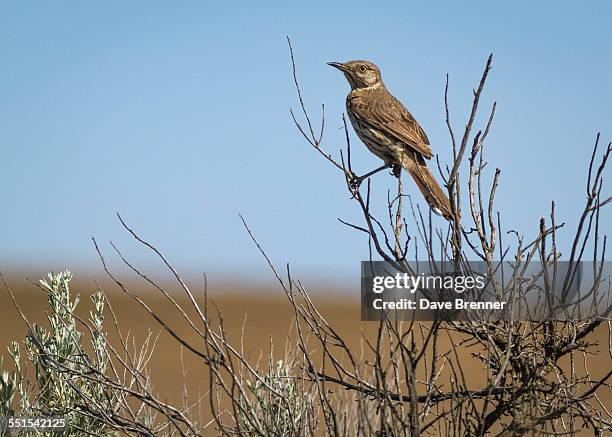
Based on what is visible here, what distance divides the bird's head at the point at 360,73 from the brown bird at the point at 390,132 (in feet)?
0.43

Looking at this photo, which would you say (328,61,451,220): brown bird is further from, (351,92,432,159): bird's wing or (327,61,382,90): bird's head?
(327,61,382,90): bird's head

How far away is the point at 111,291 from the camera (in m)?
44.1

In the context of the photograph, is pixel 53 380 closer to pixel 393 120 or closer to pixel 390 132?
pixel 390 132

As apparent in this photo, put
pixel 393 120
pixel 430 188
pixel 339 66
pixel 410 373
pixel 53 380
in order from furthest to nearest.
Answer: pixel 339 66 < pixel 393 120 < pixel 430 188 < pixel 53 380 < pixel 410 373

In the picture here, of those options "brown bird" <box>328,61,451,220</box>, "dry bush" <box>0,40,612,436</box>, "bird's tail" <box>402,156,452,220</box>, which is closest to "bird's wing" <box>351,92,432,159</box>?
"brown bird" <box>328,61,451,220</box>

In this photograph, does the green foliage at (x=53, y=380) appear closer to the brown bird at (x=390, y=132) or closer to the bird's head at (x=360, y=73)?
the brown bird at (x=390, y=132)

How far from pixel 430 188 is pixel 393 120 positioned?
134 centimetres

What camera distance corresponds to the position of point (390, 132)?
7.87m

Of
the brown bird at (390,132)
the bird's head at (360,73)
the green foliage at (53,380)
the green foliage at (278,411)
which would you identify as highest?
the bird's head at (360,73)

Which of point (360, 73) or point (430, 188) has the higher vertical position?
point (360, 73)

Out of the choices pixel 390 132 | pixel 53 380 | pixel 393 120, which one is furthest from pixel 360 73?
pixel 53 380

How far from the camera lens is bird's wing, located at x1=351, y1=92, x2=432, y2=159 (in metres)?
7.78

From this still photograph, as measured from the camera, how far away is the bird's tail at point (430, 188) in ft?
21.2

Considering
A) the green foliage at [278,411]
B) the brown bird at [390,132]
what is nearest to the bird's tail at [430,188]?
the brown bird at [390,132]
